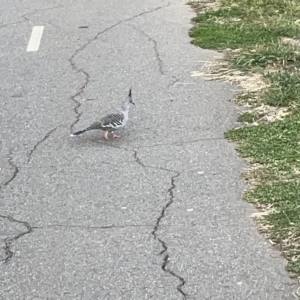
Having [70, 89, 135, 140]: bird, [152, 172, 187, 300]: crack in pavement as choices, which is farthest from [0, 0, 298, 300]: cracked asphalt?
[70, 89, 135, 140]: bird

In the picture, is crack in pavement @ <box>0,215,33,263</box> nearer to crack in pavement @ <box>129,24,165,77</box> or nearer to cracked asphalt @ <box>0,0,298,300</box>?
cracked asphalt @ <box>0,0,298,300</box>

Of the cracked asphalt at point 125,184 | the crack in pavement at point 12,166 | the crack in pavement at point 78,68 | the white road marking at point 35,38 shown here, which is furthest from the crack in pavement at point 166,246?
the white road marking at point 35,38

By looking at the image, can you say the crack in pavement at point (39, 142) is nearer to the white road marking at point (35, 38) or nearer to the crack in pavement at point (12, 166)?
the crack in pavement at point (12, 166)

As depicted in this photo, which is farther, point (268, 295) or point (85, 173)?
point (85, 173)

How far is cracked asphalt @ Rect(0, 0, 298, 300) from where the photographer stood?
15.3 feet

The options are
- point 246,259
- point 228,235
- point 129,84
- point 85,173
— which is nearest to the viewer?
point 246,259

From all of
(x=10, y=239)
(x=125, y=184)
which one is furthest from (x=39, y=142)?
(x=10, y=239)

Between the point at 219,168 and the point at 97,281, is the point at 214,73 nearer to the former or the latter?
the point at 219,168

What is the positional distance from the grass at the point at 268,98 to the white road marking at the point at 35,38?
193cm

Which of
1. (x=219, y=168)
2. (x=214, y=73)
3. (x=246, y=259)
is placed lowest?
Result: (x=214, y=73)

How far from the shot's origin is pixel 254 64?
8.70m

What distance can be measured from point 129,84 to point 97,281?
4070 millimetres

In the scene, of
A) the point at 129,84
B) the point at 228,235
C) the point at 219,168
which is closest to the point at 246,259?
the point at 228,235

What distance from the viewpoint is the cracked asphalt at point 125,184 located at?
4.67m
